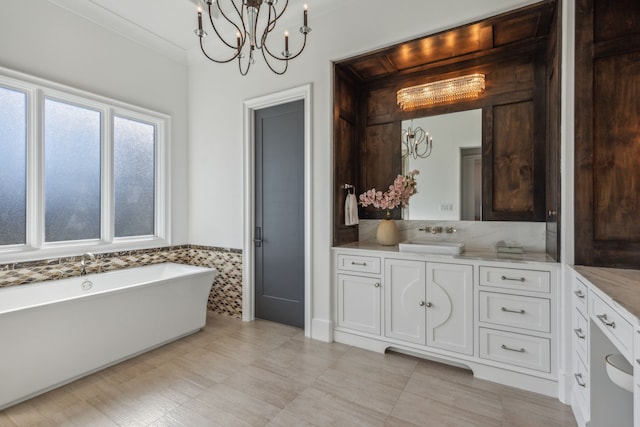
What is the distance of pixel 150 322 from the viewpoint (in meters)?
2.77

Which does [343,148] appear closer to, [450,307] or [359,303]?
[359,303]

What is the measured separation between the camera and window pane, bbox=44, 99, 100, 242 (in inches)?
116

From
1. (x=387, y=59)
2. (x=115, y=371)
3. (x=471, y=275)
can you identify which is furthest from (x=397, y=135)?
(x=115, y=371)

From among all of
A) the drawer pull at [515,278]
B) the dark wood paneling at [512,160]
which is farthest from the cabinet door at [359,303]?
the dark wood paneling at [512,160]

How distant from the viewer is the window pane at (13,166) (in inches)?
104

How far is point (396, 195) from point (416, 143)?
0.63 meters

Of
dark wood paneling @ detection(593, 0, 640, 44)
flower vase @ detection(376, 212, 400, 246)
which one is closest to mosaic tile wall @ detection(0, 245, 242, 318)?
flower vase @ detection(376, 212, 400, 246)

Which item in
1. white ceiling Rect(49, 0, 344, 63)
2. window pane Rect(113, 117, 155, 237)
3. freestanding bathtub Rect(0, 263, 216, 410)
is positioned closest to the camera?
freestanding bathtub Rect(0, 263, 216, 410)

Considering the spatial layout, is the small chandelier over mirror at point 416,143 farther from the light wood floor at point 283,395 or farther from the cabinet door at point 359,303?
the light wood floor at point 283,395

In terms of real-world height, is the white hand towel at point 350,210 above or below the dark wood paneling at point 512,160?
below

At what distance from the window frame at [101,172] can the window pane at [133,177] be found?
0.06m

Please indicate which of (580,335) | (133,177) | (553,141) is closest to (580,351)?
(580,335)

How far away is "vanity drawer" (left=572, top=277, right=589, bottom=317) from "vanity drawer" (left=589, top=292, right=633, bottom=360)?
0.12 meters

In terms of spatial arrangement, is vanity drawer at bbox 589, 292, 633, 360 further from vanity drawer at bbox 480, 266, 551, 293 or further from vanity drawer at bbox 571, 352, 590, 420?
vanity drawer at bbox 480, 266, 551, 293
